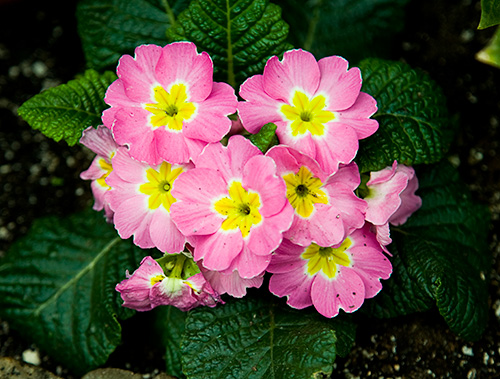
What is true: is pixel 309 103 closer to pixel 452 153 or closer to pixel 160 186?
pixel 160 186

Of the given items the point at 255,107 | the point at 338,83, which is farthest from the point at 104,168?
the point at 338,83

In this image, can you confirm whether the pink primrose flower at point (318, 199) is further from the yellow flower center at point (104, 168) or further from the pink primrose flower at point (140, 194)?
the yellow flower center at point (104, 168)

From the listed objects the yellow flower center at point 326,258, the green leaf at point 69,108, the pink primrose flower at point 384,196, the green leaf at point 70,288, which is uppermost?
the green leaf at point 69,108

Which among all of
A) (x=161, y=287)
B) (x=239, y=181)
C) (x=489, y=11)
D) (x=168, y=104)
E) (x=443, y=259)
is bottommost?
(x=443, y=259)

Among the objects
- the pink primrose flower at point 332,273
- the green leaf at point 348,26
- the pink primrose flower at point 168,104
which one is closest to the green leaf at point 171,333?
the pink primrose flower at point 332,273

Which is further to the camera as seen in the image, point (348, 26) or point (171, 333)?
point (348, 26)

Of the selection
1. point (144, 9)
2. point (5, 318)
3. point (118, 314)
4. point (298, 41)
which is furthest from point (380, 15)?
point (5, 318)

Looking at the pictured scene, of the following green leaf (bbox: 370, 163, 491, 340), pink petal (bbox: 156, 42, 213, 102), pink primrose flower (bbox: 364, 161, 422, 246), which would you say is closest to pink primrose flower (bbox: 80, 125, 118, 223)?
pink petal (bbox: 156, 42, 213, 102)
